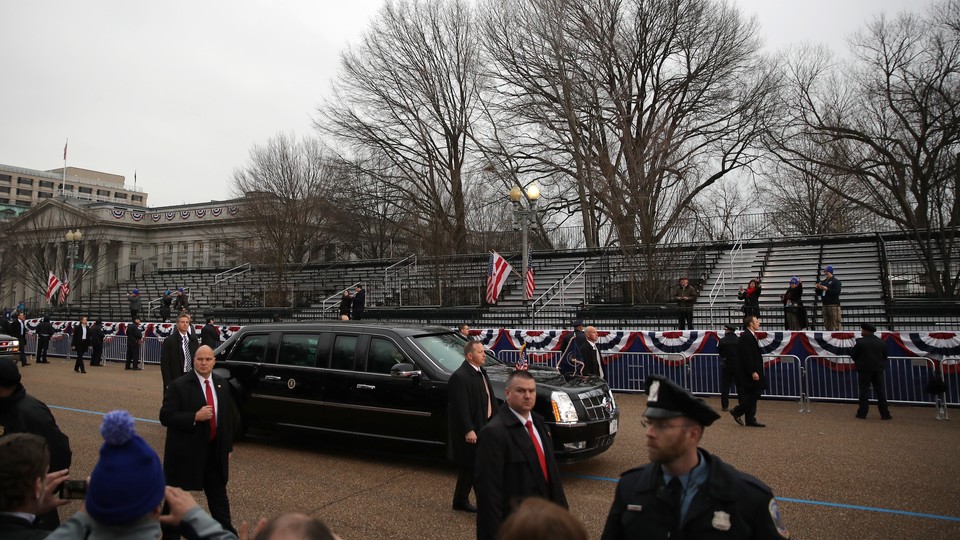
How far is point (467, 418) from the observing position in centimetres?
610

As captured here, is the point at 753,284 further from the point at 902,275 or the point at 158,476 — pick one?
the point at 158,476

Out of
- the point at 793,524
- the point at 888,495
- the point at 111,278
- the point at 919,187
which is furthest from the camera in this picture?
the point at 111,278

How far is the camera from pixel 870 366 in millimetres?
11484

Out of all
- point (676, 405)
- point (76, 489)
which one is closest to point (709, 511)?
point (676, 405)

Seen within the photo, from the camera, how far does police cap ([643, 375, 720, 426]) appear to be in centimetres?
266

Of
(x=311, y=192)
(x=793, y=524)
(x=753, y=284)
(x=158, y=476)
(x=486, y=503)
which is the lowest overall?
(x=793, y=524)

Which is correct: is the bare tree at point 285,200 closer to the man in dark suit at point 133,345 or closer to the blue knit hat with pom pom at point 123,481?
the man in dark suit at point 133,345

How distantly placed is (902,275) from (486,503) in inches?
982

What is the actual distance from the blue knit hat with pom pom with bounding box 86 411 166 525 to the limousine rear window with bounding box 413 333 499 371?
5.53 meters

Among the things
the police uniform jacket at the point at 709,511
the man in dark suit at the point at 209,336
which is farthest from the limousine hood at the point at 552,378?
the man in dark suit at the point at 209,336

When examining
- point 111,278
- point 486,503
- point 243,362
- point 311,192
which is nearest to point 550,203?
point 311,192

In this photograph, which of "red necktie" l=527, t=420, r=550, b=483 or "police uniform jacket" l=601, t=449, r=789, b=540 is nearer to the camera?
"police uniform jacket" l=601, t=449, r=789, b=540

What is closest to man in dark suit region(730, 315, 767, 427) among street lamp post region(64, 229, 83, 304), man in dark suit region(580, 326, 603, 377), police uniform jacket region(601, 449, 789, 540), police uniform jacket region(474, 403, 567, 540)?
man in dark suit region(580, 326, 603, 377)

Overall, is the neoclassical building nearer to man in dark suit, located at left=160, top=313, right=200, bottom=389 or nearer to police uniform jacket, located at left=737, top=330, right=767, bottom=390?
man in dark suit, located at left=160, top=313, right=200, bottom=389
